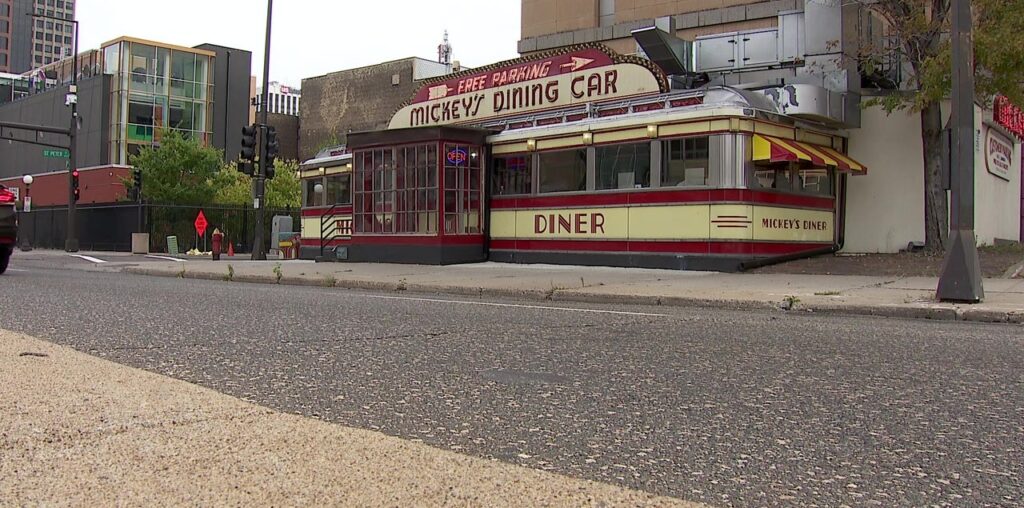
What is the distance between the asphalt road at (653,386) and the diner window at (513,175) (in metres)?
11.3

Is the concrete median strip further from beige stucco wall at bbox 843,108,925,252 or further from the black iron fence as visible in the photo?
the black iron fence

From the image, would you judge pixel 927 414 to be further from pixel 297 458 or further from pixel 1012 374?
pixel 297 458

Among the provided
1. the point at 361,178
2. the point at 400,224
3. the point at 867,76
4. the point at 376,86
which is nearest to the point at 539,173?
the point at 400,224

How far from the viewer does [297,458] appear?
329cm

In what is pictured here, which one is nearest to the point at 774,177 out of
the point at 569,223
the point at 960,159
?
the point at 569,223

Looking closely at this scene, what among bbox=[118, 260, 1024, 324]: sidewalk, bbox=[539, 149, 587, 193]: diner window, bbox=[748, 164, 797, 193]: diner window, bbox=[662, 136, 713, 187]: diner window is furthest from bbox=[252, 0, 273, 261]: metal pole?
bbox=[748, 164, 797, 193]: diner window

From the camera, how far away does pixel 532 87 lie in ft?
72.1

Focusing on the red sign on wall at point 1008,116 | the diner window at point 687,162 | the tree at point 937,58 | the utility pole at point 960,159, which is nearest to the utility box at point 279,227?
the diner window at point 687,162

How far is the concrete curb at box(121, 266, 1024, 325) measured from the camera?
31.2 feet

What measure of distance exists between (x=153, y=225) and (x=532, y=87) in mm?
22554

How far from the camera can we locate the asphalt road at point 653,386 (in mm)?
3455

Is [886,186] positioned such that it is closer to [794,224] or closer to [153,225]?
[794,224]

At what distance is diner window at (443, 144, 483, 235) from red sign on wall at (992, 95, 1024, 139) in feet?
43.7

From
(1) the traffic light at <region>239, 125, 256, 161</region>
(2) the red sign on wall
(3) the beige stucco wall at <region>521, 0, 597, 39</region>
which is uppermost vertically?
(3) the beige stucco wall at <region>521, 0, 597, 39</region>
